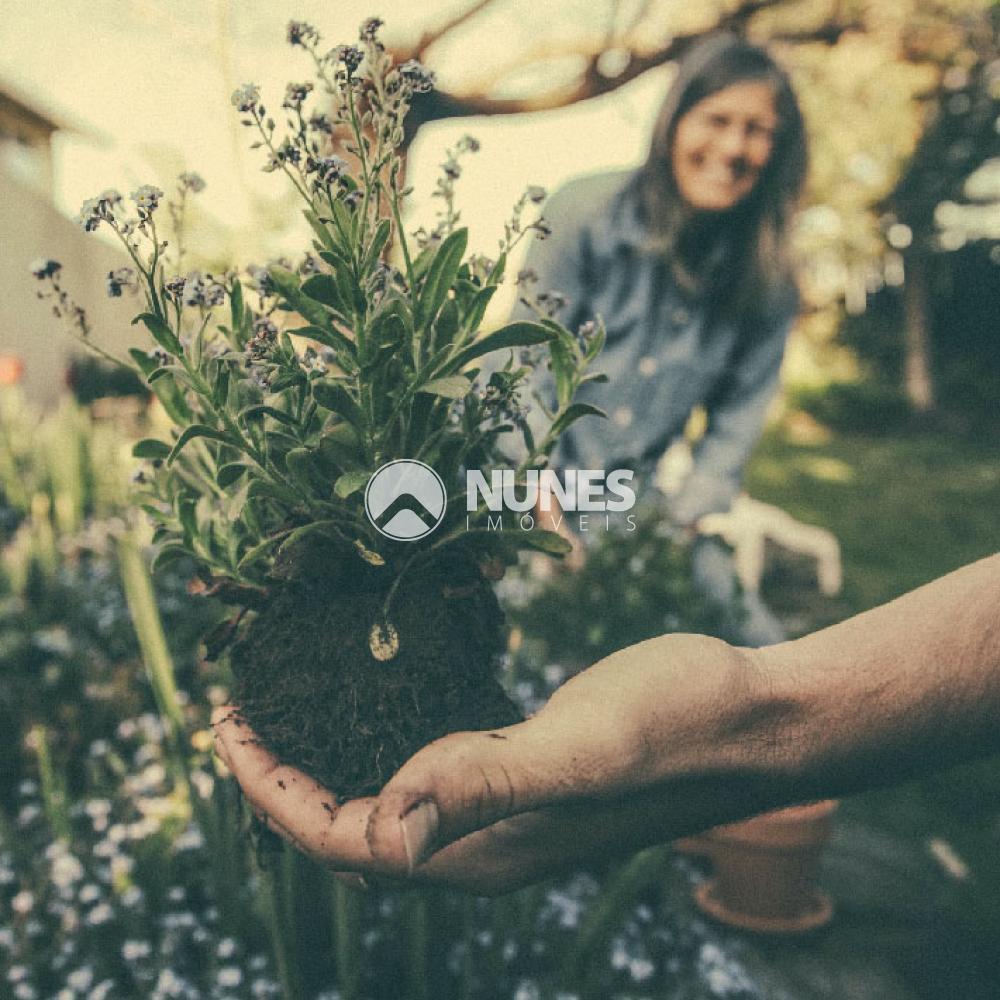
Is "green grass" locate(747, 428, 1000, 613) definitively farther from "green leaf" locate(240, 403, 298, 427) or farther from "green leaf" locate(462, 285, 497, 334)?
"green leaf" locate(240, 403, 298, 427)

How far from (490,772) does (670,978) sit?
4.36ft


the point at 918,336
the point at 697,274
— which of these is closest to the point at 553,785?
the point at 697,274

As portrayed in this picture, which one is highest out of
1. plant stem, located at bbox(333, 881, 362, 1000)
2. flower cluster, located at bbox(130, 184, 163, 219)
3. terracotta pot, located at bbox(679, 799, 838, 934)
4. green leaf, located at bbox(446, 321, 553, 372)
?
flower cluster, located at bbox(130, 184, 163, 219)

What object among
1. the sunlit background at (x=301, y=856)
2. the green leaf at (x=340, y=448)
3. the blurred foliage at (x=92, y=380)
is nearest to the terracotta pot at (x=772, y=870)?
the sunlit background at (x=301, y=856)

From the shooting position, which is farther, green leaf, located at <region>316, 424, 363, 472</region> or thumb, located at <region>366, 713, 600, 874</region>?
green leaf, located at <region>316, 424, 363, 472</region>

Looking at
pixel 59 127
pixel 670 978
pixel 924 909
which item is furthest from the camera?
pixel 59 127

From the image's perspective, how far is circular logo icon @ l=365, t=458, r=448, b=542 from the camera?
1116mm

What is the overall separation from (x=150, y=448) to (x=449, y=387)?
1.61ft

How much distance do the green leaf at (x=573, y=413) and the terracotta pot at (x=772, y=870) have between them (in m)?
1.39

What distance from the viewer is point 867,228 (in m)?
13.6

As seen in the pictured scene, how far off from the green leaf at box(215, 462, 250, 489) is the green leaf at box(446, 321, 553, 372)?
287mm

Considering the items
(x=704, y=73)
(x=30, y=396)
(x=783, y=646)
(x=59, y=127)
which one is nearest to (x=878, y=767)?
(x=783, y=646)

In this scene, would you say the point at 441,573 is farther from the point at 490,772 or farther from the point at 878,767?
the point at 878,767

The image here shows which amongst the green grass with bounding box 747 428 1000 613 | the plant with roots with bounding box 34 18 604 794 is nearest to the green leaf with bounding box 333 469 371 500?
the plant with roots with bounding box 34 18 604 794
